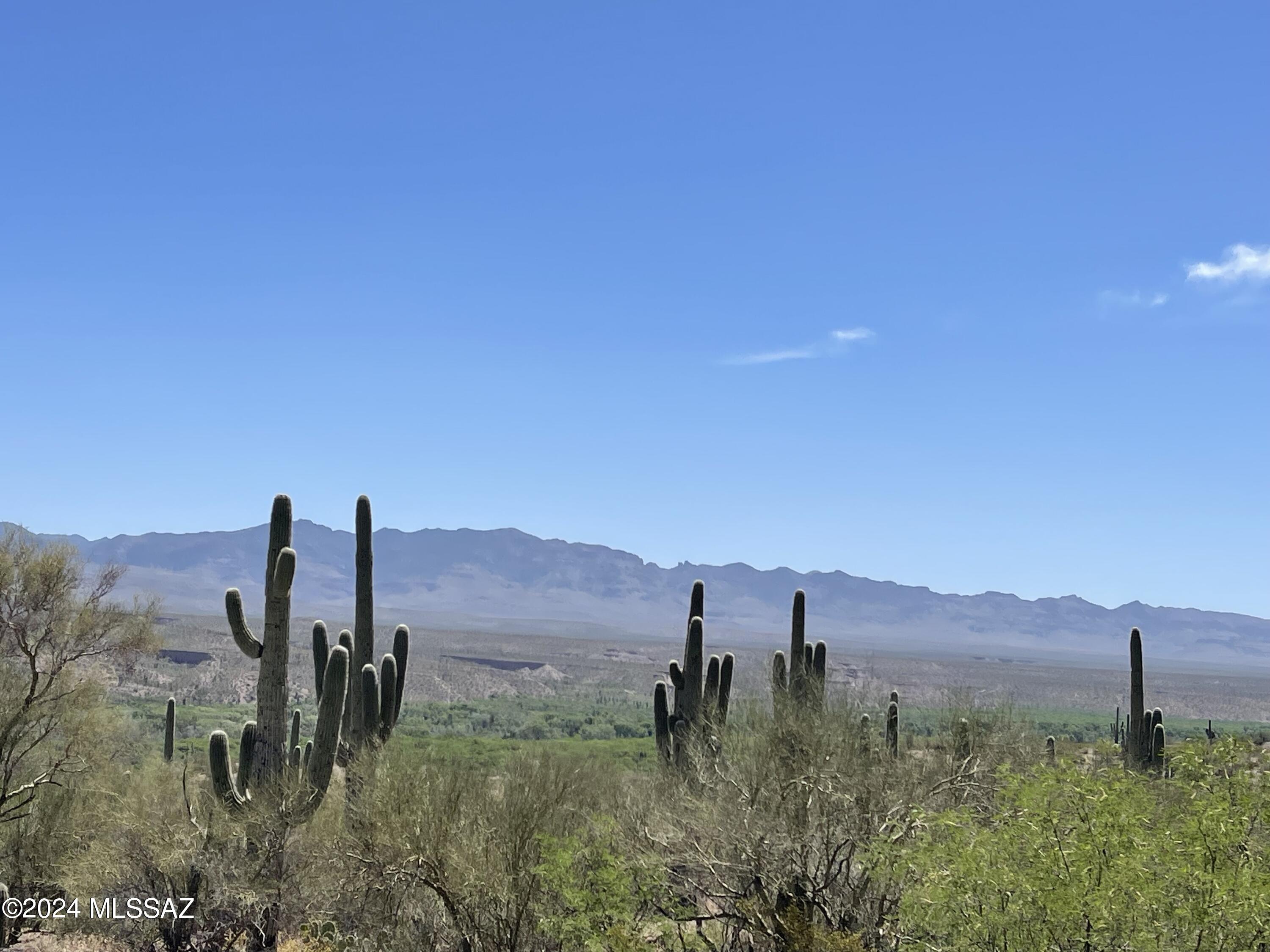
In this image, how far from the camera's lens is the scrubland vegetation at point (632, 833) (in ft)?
32.3

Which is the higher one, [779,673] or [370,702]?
[779,673]

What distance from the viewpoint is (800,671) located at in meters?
21.4

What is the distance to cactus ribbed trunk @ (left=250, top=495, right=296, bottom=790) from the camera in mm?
17312

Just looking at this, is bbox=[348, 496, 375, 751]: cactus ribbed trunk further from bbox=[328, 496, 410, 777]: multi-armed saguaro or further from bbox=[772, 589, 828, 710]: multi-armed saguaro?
bbox=[772, 589, 828, 710]: multi-armed saguaro

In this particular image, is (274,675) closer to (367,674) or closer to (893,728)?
(367,674)

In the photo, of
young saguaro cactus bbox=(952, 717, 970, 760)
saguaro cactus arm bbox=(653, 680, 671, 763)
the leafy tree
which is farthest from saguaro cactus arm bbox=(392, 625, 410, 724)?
young saguaro cactus bbox=(952, 717, 970, 760)

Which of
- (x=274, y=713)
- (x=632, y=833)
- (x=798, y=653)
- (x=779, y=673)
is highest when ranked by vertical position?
(x=798, y=653)

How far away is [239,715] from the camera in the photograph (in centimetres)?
5525

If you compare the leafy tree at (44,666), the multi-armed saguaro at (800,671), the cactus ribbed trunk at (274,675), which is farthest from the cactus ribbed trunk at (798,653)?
the leafy tree at (44,666)

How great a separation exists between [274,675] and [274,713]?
575mm

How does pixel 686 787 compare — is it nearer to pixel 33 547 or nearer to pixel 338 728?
pixel 338 728

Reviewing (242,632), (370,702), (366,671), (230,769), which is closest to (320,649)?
(370,702)

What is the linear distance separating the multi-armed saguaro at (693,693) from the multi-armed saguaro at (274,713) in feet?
21.0

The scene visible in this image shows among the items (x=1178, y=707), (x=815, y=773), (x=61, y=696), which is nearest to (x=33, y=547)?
(x=61, y=696)
